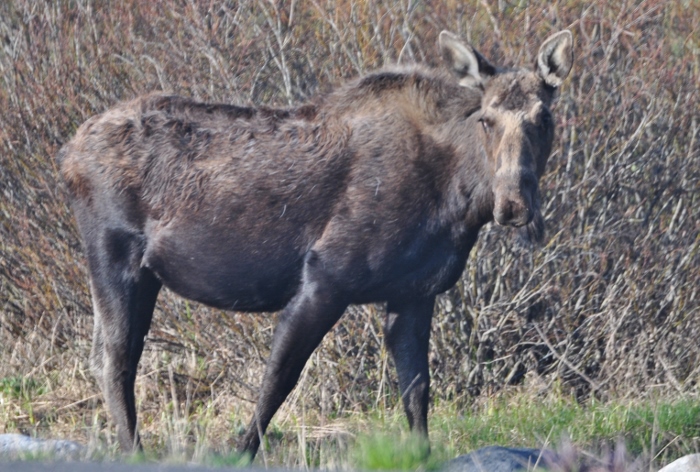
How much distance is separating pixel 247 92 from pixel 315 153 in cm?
203

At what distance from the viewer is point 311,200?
5969 mm

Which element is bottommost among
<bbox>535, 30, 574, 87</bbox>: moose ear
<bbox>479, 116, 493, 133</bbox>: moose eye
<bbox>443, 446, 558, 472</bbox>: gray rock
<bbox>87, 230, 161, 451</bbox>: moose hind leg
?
<bbox>443, 446, 558, 472</bbox>: gray rock

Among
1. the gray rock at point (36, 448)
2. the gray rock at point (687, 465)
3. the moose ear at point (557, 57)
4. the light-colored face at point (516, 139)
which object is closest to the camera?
the gray rock at point (36, 448)

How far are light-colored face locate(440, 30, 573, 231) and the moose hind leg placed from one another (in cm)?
218

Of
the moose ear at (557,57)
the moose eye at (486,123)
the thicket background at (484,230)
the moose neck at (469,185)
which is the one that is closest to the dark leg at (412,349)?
the moose neck at (469,185)

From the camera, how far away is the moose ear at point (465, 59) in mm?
5926

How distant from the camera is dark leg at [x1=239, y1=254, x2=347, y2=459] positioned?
5.79 metres

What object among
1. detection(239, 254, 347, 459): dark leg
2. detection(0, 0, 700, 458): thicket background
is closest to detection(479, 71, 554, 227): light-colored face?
detection(239, 254, 347, 459): dark leg

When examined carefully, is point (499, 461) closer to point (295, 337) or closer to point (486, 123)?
point (295, 337)

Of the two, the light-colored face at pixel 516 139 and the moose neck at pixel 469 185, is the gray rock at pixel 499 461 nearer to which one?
the light-colored face at pixel 516 139

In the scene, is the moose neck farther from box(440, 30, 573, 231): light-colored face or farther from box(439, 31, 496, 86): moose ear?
box(439, 31, 496, 86): moose ear

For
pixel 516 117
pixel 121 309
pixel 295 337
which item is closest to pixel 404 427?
pixel 295 337

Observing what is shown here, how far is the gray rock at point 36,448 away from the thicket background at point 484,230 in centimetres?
171

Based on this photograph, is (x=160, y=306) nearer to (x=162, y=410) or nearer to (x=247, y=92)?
(x=162, y=410)
